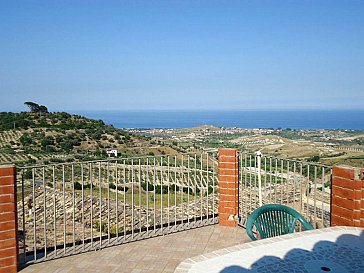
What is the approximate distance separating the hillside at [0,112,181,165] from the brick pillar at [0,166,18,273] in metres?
16.8

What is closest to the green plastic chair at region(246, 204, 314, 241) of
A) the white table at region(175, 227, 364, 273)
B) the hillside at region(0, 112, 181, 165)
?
the white table at region(175, 227, 364, 273)

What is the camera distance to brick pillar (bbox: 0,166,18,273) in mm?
3545

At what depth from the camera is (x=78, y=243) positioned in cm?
463

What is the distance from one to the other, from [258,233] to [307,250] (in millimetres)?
833

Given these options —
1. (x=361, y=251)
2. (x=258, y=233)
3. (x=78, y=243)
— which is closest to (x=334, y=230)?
(x=361, y=251)

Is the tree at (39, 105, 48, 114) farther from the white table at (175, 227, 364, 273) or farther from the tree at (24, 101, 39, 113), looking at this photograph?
the white table at (175, 227, 364, 273)

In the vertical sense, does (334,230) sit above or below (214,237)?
above

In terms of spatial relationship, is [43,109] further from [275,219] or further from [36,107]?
[275,219]

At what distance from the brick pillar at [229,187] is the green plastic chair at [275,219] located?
1.92 metres

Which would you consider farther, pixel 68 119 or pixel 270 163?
pixel 68 119

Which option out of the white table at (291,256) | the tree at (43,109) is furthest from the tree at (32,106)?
the white table at (291,256)

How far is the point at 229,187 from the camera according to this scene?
17.0ft

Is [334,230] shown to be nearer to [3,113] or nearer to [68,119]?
[68,119]

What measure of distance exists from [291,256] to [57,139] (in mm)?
26569
